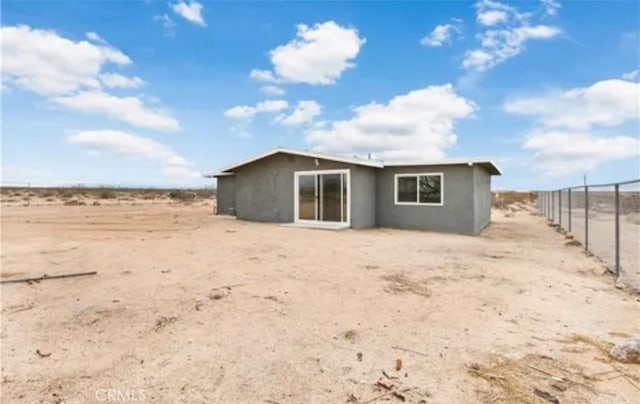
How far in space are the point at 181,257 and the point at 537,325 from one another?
632 cm

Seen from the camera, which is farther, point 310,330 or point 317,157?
point 317,157

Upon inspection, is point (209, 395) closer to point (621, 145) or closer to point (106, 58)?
point (106, 58)

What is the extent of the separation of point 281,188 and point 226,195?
21.4 ft

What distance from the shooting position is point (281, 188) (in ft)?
49.6

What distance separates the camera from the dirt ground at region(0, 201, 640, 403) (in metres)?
2.92

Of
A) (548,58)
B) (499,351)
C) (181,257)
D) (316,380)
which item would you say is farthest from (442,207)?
(316,380)

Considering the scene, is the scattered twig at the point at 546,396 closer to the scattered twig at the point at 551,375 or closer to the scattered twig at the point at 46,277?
the scattered twig at the point at 551,375

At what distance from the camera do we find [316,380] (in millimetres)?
3039

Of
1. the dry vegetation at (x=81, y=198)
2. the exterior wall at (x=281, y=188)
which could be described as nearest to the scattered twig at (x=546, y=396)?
the exterior wall at (x=281, y=188)

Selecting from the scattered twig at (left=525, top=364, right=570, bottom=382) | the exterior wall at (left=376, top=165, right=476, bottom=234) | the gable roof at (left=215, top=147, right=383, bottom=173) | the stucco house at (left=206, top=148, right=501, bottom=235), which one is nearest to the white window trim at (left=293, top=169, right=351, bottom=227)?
the stucco house at (left=206, top=148, right=501, bottom=235)

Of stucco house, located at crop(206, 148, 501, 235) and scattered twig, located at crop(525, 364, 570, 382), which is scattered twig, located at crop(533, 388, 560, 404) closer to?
scattered twig, located at crop(525, 364, 570, 382)

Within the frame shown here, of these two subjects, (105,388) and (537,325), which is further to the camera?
(537,325)

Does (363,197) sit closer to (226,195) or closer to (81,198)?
(226,195)

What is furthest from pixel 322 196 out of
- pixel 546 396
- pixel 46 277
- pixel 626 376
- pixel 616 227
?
pixel 546 396
